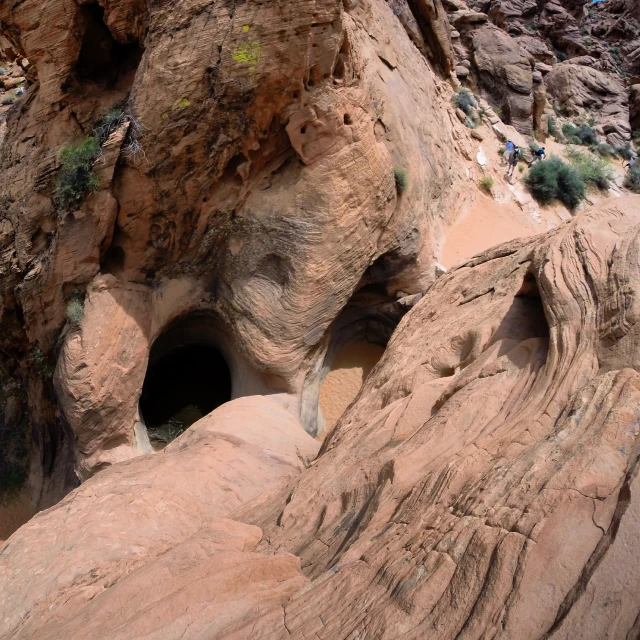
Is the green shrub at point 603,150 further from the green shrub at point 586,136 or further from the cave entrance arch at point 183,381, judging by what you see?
the cave entrance arch at point 183,381

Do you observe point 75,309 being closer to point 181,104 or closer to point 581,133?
point 181,104

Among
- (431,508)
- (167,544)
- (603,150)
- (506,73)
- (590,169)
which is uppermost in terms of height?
(431,508)

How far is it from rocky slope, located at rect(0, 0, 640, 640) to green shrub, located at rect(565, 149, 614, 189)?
5.18 metres

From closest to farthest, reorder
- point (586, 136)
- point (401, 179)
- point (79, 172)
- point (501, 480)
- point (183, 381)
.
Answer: point (501, 480)
point (79, 172)
point (401, 179)
point (183, 381)
point (586, 136)

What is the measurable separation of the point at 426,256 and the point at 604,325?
598 cm

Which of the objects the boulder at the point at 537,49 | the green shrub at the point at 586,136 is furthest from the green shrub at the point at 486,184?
the boulder at the point at 537,49

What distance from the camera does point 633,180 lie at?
64.5 ft

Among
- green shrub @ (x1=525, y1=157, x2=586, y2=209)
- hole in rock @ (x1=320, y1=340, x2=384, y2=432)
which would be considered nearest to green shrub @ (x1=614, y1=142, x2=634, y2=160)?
green shrub @ (x1=525, y1=157, x2=586, y2=209)

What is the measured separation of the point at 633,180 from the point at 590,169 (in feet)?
10.9

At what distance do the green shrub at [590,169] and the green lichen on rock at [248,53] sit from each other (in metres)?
12.9

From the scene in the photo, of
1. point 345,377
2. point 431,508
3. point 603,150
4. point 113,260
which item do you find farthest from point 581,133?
point 431,508

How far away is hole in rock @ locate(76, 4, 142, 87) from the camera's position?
7711 mm

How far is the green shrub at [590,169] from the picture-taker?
17.2 metres

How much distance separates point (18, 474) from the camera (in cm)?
1050
